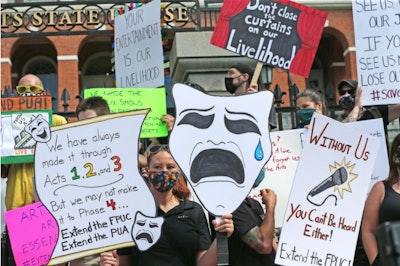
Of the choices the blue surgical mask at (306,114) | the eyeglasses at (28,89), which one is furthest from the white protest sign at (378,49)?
the eyeglasses at (28,89)

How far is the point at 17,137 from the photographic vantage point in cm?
499

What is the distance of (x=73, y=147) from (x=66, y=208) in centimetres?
30

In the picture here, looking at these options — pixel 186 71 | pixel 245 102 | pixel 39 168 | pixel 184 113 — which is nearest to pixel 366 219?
pixel 245 102

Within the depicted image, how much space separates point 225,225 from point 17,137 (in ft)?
8.54

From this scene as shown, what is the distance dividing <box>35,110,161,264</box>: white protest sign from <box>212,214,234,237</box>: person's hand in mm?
310

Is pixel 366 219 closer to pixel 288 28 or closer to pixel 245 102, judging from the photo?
pixel 245 102

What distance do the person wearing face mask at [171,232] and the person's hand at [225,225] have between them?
0.62 ft

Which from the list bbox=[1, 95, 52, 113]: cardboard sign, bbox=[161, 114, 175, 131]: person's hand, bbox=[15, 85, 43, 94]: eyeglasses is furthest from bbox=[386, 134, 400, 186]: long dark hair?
Answer: bbox=[15, 85, 43, 94]: eyeglasses

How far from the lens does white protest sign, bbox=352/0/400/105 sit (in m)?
4.57

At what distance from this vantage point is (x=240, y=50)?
4.27 meters

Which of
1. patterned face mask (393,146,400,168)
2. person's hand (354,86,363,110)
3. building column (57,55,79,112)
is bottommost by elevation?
patterned face mask (393,146,400,168)

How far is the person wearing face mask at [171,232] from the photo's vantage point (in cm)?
316

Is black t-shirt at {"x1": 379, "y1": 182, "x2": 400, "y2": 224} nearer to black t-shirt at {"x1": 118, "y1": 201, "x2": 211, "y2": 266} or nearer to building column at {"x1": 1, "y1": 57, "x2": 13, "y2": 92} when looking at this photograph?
black t-shirt at {"x1": 118, "y1": 201, "x2": 211, "y2": 266}

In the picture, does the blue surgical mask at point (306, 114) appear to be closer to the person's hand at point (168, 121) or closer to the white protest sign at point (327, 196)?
the white protest sign at point (327, 196)
